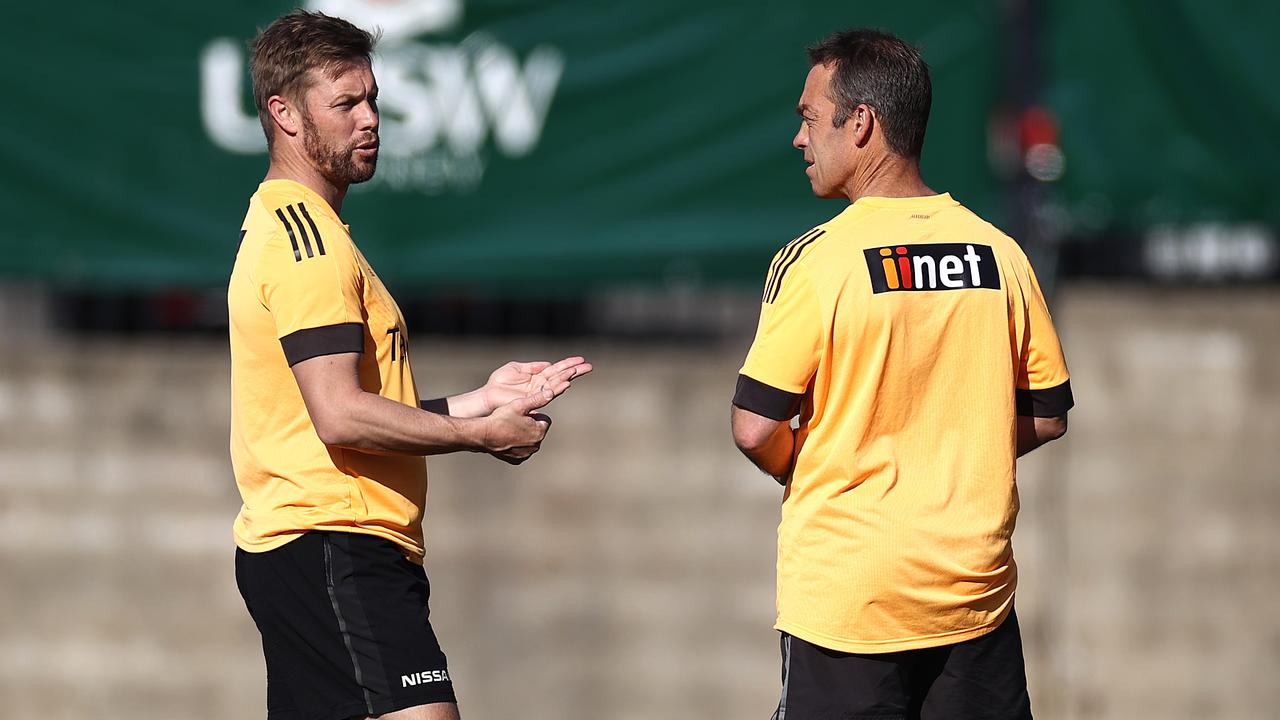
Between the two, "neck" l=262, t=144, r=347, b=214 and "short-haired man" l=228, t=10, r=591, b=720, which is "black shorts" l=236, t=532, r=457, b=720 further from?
"neck" l=262, t=144, r=347, b=214

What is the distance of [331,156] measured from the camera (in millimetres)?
3434

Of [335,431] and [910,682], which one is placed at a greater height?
[335,431]

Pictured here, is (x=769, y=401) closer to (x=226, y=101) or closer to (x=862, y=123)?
(x=862, y=123)

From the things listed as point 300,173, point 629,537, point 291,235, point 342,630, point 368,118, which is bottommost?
point 629,537

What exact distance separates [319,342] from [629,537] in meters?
3.05

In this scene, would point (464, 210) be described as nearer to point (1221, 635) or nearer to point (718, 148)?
point (718, 148)

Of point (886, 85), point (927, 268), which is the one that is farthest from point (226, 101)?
point (927, 268)

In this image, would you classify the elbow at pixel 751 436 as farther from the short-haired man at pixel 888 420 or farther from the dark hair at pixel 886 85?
the dark hair at pixel 886 85

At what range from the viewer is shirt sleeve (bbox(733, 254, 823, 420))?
3.15 meters

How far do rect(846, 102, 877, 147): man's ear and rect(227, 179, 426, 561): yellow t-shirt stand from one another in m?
1.14

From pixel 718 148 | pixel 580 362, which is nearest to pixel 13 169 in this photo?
pixel 718 148

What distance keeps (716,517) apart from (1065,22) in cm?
240

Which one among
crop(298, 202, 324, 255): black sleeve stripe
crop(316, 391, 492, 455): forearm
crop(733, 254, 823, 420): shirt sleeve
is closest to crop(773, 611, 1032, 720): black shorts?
crop(733, 254, 823, 420): shirt sleeve

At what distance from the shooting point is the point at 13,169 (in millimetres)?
6016
